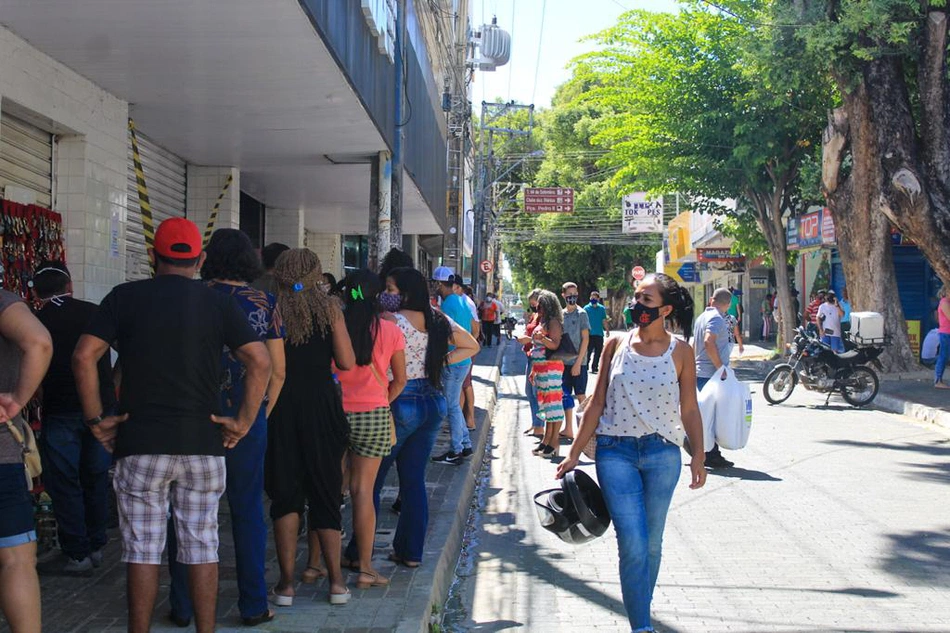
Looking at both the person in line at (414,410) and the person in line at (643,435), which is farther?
the person in line at (414,410)

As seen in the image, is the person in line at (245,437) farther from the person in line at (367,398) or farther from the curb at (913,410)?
the curb at (913,410)

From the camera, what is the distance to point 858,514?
792cm

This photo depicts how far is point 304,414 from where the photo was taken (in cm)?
506

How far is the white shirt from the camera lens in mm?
18891

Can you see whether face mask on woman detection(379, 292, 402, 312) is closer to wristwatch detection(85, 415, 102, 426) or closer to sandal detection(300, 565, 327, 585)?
sandal detection(300, 565, 327, 585)

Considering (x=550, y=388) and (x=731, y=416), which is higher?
(x=550, y=388)

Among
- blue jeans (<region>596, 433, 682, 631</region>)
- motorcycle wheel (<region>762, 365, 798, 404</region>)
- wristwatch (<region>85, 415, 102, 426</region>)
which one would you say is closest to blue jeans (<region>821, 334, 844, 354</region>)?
motorcycle wheel (<region>762, 365, 798, 404</region>)

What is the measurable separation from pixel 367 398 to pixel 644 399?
5.06ft

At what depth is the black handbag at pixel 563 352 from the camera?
33.9 feet

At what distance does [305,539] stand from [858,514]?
428cm

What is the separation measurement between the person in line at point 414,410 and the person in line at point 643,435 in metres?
1.28

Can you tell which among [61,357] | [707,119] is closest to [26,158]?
[61,357]

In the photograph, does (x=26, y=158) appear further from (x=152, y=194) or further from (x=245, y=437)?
(x=245, y=437)

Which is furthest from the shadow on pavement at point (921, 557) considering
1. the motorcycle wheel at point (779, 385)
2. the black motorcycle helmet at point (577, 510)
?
the motorcycle wheel at point (779, 385)
